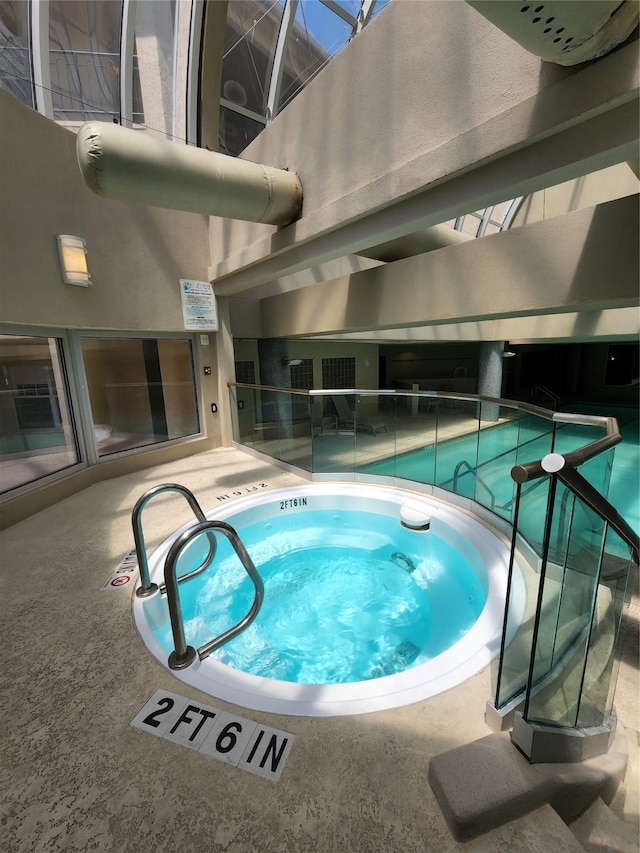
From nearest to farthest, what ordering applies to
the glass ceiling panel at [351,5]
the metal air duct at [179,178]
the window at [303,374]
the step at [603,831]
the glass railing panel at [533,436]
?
the step at [603,831] → the metal air duct at [179,178] → the glass railing panel at [533,436] → the glass ceiling panel at [351,5] → the window at [303,374]

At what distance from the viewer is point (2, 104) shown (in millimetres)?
3365

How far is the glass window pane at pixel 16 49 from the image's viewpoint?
181 inches

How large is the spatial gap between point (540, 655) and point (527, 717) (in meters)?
0.24

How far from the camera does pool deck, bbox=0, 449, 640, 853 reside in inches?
48.4

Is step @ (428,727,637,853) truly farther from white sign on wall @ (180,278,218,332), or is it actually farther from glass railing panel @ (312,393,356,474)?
white sign on wall @ (180,278,218,332)

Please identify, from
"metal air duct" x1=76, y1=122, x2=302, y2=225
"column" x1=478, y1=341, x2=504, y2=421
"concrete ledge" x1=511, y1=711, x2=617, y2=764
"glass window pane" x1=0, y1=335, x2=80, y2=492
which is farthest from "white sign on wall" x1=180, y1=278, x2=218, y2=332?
"column" x1=478, y1=341, x2=504, y2=421

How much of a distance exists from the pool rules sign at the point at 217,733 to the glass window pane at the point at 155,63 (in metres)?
7.12

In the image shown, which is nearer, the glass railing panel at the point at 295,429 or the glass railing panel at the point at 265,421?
the glass railing panel at the point at 295,429

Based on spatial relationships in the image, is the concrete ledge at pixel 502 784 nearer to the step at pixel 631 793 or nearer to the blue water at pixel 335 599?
the step at pixel 631 793

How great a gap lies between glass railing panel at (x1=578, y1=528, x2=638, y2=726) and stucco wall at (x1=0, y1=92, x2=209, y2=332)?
5060 millimetres

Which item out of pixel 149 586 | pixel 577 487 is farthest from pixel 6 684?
pixel 577 487

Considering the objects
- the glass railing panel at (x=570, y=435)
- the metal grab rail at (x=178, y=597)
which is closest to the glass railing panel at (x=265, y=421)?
the metal grab rail at (x=178, y=597)

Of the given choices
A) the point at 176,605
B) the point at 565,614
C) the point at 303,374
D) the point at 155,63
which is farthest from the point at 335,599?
the point at 155,63

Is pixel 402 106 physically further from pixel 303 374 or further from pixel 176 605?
pixel 303 374
